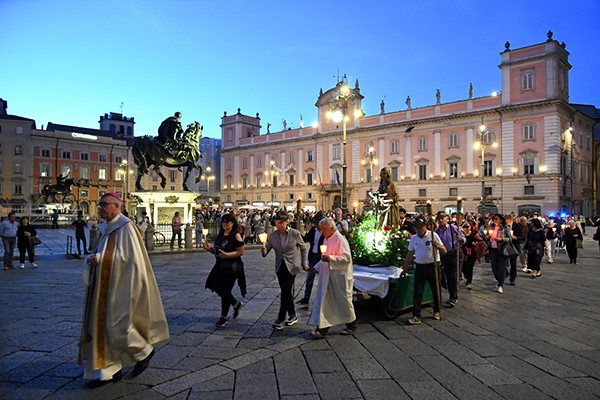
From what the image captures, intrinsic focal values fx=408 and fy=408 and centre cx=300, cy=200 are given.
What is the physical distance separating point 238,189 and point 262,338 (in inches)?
2097

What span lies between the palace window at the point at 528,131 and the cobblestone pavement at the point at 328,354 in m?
32.4

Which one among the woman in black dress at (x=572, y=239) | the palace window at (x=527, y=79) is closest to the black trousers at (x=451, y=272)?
the woman in black dress at (x=572, y=239)

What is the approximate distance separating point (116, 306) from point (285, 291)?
223 cm

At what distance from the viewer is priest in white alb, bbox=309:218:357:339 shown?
4.77 m

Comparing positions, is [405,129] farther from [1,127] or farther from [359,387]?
[1,127]

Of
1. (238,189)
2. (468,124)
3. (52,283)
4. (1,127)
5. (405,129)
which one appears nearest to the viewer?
(52,283)

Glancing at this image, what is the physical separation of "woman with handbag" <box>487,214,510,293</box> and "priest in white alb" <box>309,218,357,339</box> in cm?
426

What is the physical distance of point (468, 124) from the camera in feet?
127

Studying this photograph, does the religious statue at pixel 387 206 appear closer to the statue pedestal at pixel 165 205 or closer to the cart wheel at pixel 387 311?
the cart wheel at pixel 387 311

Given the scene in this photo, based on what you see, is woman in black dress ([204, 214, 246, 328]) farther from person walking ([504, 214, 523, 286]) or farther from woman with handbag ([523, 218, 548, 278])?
woman with handbag ([523, 218, 548, 278])

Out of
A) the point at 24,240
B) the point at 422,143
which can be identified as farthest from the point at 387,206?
the point at 422,143

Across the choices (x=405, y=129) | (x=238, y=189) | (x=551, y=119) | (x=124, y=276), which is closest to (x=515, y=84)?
(x=551, y=119)

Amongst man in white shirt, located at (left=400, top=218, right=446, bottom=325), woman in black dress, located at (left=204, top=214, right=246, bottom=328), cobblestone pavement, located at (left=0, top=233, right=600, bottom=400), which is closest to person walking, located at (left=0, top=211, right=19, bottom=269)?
cobblestone pavement, located at (left=0, top=233, right=600, bottom=400)

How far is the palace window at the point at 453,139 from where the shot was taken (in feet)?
130
